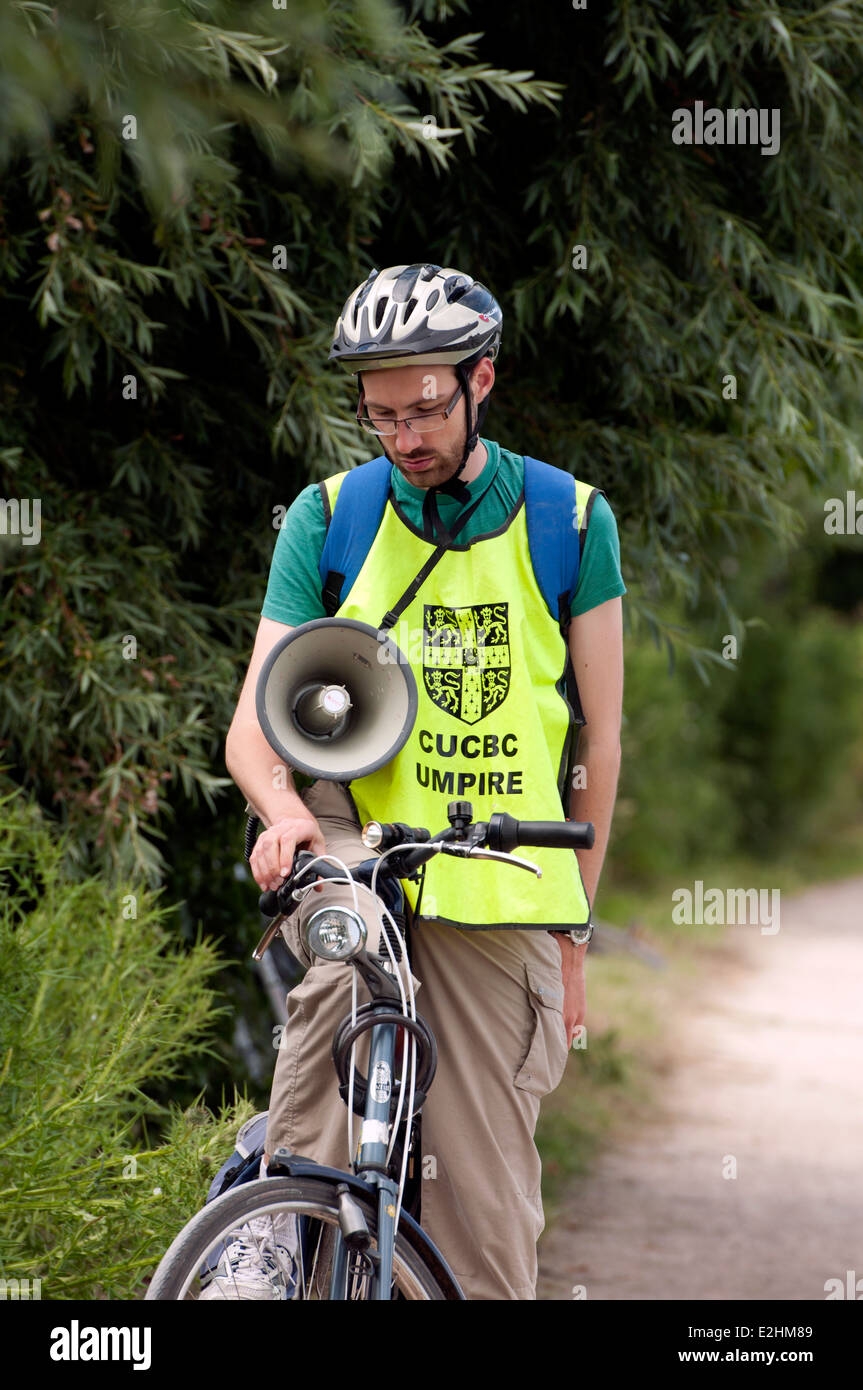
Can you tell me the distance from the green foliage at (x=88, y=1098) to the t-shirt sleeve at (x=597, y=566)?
4.44ft

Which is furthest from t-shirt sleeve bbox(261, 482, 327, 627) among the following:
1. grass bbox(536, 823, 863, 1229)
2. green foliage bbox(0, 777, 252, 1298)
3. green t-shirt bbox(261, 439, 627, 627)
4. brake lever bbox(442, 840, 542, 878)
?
grass bbox(536, 823, 863, 1229)

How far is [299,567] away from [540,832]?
26.2 inches

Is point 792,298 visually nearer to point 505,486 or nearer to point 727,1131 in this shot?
point 505,486

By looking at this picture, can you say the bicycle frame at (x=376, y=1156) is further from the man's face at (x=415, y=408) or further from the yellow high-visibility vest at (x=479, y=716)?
the man's face at (x=415, y=408)

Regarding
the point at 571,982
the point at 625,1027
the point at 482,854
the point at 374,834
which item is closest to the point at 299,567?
the point at 374,834

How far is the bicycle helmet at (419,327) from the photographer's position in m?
2.53

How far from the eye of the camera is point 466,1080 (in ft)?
8.54

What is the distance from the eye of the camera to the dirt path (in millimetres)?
5648

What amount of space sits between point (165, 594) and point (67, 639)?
400 millimetres

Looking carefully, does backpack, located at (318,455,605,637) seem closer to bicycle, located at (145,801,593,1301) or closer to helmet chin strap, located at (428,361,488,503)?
helmet chin strap, located at (428,361,488,503)

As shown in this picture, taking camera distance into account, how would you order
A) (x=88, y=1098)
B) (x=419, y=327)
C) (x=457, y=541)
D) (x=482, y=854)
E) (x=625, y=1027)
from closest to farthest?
(x=482, y=854) → (x=419, y=327) → (x=457, y=541) → (x=88, y=1098) → (x=625, y=1027)

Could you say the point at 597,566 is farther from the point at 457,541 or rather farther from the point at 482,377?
the point at 482,377
